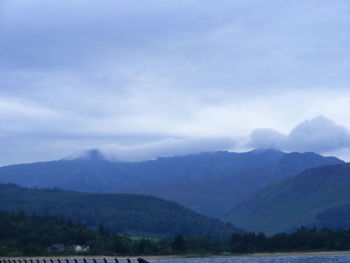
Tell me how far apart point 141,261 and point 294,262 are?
151 metres

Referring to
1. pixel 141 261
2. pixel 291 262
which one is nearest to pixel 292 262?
pixel 291 262

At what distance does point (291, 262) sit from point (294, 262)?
40.6 inches

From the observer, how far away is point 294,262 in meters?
192

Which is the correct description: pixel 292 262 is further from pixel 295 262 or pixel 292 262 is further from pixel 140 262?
pixel 140 262

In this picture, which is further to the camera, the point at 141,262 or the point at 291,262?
the point at 291,262

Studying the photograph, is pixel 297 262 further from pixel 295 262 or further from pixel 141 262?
pixel 141 262

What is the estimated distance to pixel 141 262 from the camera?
47531mm

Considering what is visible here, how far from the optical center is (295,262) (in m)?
192

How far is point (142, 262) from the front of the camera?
155 ft

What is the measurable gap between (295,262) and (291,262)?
53.1 inches

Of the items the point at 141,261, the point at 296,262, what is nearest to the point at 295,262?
the point at 296,262

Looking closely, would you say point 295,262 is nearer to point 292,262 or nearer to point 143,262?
point 292,262

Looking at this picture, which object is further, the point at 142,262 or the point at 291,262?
the point at 291,262

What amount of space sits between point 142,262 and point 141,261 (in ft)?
1.26
